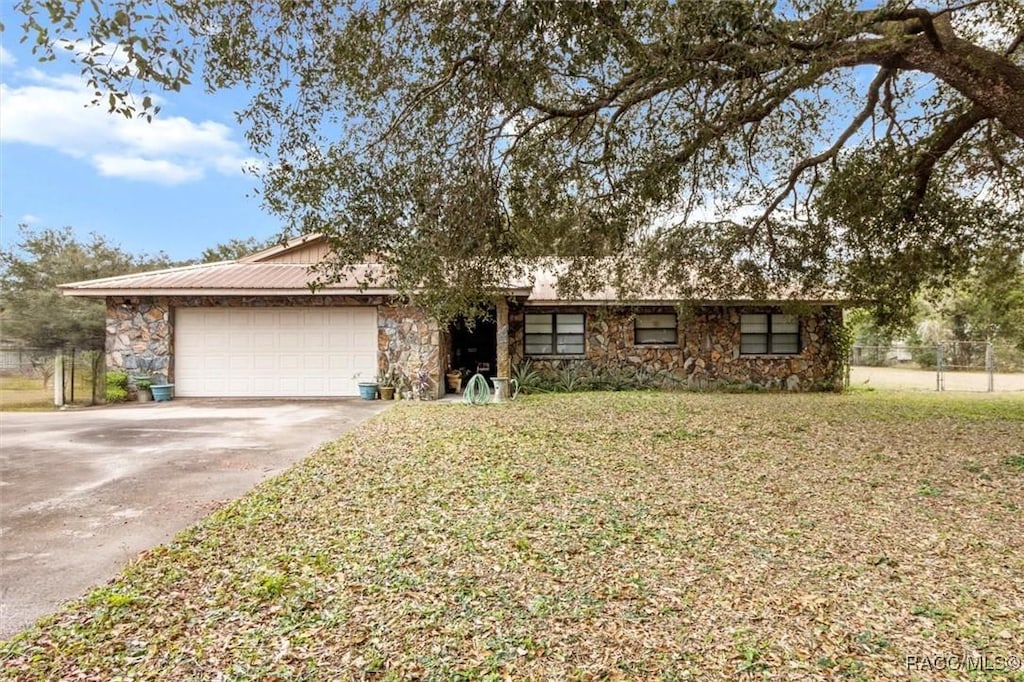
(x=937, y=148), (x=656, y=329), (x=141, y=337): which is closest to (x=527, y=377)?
(x=656, y=329)

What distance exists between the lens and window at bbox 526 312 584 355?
15055 millimetres

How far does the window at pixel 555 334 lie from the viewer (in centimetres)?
1505

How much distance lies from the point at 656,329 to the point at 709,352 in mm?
1516

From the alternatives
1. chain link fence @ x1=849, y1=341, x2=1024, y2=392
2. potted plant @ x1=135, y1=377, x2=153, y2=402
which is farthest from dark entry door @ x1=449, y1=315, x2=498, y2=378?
chain link fence @ x1=849, y1=341, x2=1024, y2=392

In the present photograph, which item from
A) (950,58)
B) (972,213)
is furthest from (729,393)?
Answer: (950,58)

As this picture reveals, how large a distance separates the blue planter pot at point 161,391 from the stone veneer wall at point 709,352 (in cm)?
789

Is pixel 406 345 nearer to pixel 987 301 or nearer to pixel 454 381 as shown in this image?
pixel 454 381

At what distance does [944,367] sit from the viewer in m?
22.2

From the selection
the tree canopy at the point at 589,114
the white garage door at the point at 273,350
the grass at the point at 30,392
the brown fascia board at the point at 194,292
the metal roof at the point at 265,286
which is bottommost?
the grass at the point at 30,392

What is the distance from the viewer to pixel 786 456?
6.62 meters

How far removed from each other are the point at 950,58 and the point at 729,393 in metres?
9.36

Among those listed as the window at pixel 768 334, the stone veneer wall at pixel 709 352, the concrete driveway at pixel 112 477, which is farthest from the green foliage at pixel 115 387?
the window at pixel 768 334

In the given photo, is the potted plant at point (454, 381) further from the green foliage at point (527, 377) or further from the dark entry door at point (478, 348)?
the dark entry door at point (478, 348)

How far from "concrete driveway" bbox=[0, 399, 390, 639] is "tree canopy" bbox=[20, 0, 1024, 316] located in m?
2.79
